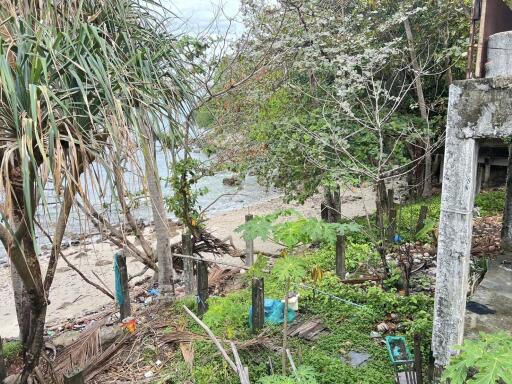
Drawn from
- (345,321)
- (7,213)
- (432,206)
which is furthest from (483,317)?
(432,206)

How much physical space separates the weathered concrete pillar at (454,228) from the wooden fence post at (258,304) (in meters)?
1.66

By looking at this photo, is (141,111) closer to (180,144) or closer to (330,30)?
(180,144)

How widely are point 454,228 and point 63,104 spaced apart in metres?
2.70

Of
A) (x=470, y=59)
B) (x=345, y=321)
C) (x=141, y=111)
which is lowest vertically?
(x=345, y=321)

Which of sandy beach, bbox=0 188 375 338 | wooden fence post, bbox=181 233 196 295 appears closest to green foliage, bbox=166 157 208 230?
wooden fence post, bbox=181 233 196 295

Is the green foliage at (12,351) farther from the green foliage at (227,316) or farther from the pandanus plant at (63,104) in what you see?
the green foliage at (227,316)

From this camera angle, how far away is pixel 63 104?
2.29m

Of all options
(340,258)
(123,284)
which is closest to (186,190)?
(123,284)

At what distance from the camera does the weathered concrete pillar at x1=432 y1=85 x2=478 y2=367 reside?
2971 millimetres

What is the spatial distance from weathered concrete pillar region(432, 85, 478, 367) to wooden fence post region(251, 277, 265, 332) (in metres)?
1.66

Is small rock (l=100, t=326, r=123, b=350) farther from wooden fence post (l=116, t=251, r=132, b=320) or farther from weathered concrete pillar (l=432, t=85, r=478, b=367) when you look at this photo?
weathered concrete pillar (l=432, t=85, r=478, b=367)

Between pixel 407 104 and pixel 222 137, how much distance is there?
15.4 ft

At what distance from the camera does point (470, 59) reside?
3.10 m

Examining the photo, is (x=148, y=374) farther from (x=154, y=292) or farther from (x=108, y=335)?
(x=154, y=292)
